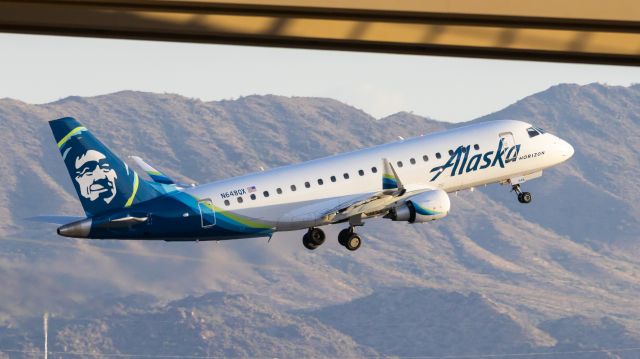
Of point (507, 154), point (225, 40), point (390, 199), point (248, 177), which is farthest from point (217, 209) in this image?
point (225, 40)

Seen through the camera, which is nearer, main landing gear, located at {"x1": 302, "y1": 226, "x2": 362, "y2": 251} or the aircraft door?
the aircraft door

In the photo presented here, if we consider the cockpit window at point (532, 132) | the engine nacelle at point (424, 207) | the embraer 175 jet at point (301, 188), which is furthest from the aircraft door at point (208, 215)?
the cockpit window at point (532, 132)

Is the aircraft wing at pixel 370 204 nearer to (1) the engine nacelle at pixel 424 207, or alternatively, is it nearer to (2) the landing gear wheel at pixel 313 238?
(1) the engine nacelle at pixel 424 207

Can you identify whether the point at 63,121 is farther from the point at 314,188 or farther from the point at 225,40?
the point at 225,40

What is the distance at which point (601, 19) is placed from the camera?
8523 mm

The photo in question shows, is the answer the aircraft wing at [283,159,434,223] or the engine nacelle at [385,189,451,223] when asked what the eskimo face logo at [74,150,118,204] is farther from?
the engine nacelle at [385,189,451,223]

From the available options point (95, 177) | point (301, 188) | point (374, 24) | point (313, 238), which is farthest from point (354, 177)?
point (374, 24)

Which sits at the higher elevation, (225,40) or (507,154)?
(507,154)

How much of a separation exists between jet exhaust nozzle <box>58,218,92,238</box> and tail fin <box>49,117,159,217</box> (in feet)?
10.00

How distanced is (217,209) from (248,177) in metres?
2.86

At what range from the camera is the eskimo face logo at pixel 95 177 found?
230 feet

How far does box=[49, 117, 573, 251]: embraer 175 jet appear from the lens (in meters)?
66.1

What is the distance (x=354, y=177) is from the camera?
223ft

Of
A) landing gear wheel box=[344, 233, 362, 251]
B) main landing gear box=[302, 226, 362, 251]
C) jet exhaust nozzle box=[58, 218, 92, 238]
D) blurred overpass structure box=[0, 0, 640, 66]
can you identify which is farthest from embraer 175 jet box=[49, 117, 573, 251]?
blurred overpass structure box=[0, 0, 640, 66]
